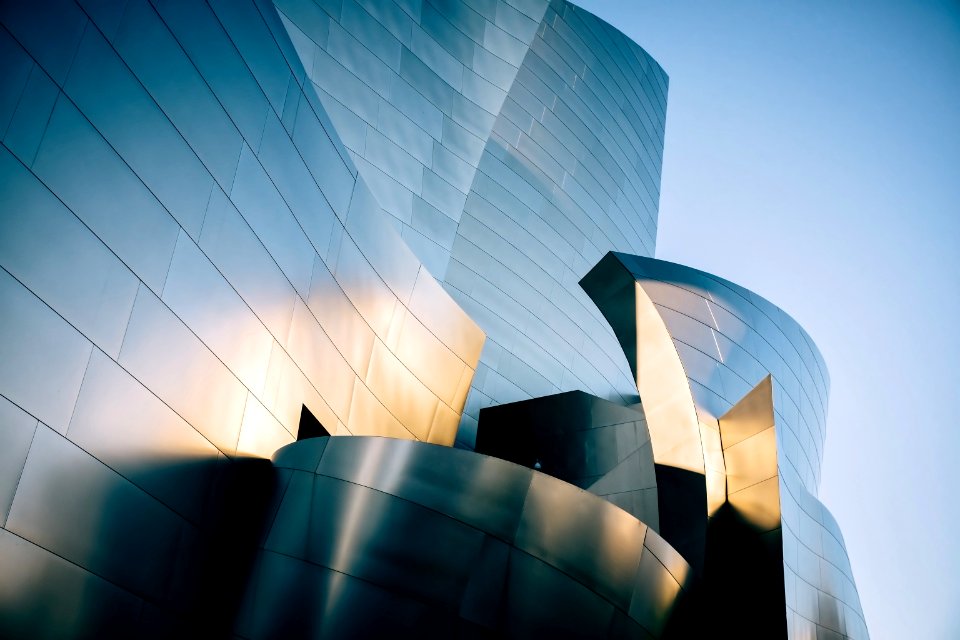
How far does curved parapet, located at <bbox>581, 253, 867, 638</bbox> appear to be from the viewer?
15.0m

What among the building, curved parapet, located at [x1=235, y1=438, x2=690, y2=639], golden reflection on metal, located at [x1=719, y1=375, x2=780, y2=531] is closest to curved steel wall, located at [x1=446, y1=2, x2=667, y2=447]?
the building

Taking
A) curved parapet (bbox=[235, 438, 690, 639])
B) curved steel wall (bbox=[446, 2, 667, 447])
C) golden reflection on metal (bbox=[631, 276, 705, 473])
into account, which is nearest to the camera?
curved parapet (bbox=[235, 438, 690, 639])

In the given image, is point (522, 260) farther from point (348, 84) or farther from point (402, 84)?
point (348, 84)

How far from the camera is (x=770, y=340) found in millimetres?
18359

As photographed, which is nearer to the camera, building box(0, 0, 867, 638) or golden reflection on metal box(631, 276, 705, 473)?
building box(0, 0, 867, 638)

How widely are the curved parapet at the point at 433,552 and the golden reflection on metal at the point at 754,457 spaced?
192 inches

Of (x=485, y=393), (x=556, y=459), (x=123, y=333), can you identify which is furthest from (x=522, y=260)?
(x=123, y=333)

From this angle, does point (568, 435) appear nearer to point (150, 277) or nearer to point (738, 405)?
point (738, 405)

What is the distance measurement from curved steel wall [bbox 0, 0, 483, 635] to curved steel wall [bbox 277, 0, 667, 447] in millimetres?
7140

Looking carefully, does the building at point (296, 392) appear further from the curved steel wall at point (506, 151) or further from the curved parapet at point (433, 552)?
the curved steel wall at point (506, 151)

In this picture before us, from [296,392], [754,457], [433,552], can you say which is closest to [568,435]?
[754,457]

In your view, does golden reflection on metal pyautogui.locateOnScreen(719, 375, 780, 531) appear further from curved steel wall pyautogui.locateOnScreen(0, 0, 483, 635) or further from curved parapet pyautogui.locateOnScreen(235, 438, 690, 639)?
curved steel wall pyautogui.locateOnScreen(0, 0, 483, 635)

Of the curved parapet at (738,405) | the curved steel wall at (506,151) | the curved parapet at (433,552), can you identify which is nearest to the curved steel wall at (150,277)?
the curved parapet at (433,552)

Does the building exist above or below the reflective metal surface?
below
